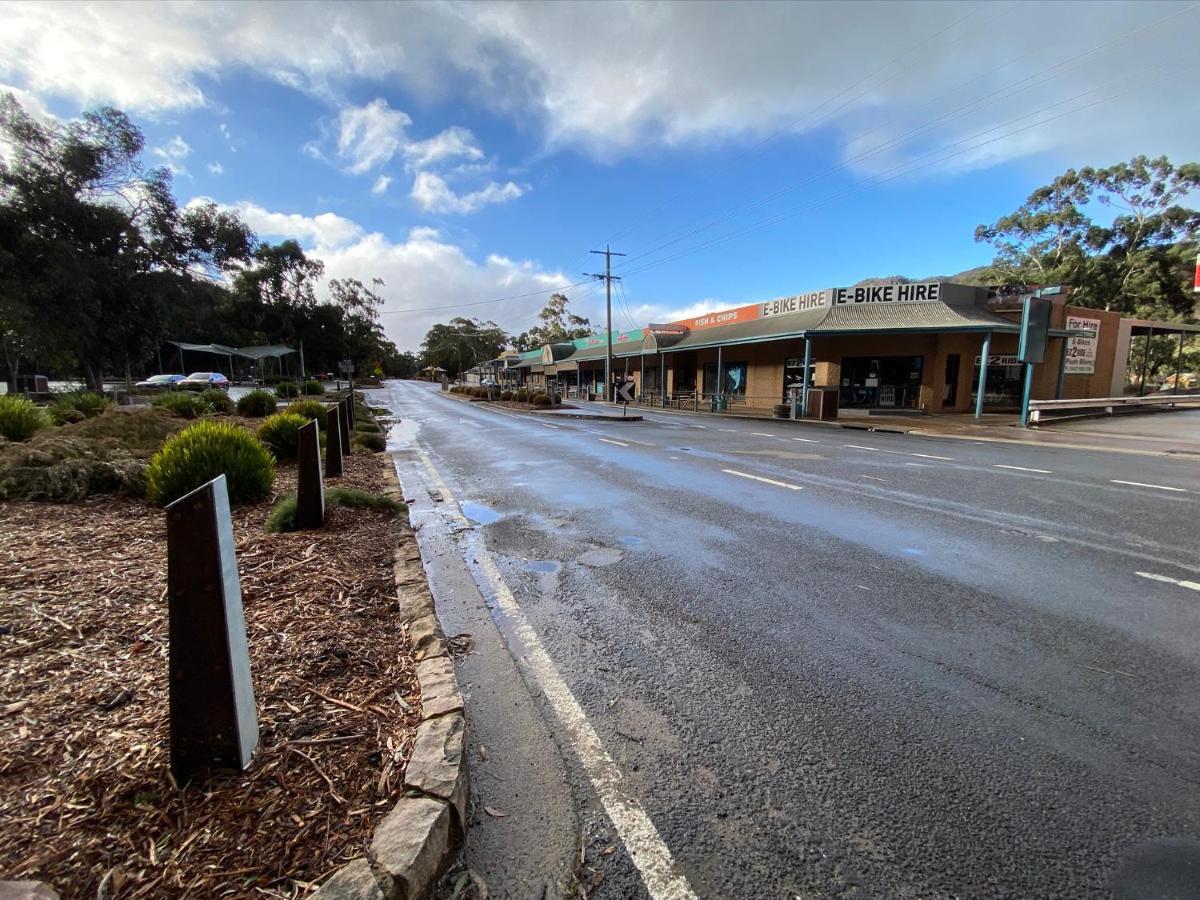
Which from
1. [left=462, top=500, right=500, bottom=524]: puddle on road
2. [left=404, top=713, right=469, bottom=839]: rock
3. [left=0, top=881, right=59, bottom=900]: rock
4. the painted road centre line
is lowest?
[left=462, top=500, right=500, bottom=524]: puddle on road

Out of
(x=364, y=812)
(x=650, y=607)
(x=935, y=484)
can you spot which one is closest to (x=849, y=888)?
(x=364, y=812)

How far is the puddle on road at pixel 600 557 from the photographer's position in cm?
532

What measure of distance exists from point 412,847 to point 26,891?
3.36 ft

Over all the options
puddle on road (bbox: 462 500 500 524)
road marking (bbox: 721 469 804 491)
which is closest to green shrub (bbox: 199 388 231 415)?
puddle on road (bbox: 462 500 500 524)

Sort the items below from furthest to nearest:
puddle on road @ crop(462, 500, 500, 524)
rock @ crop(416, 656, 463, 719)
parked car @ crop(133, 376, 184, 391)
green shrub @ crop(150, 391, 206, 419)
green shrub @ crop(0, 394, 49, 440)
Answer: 1. parked car @ crop(133, 376, 184, 391)
2. green shrub @ crop(150, 391, 206, 419)
3. green shrub @ crop(0, 394, 49, 440)
4. puddle on road @ crop(462, 500, 500, 524)
5. rock @ crop(416, 656, 463, 719)

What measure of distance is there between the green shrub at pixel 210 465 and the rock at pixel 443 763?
461 centimetres

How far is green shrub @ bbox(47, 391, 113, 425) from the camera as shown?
1230 cm

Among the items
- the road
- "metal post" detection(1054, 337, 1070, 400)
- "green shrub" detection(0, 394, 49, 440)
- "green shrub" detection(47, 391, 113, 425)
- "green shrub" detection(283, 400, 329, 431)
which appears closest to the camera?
the road

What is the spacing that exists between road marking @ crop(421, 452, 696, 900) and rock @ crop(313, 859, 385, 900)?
34.8 inches

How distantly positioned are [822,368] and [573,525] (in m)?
23.4

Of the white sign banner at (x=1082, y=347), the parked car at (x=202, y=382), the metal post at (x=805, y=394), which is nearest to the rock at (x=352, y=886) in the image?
the metal post at (x=805, y=394)

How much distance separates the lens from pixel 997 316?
2402 centimetres

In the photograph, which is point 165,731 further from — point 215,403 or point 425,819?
point 215,403

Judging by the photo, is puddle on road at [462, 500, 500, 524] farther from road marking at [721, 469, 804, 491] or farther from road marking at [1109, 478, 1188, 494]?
road marking at [1109, 478, 1188, 494]
